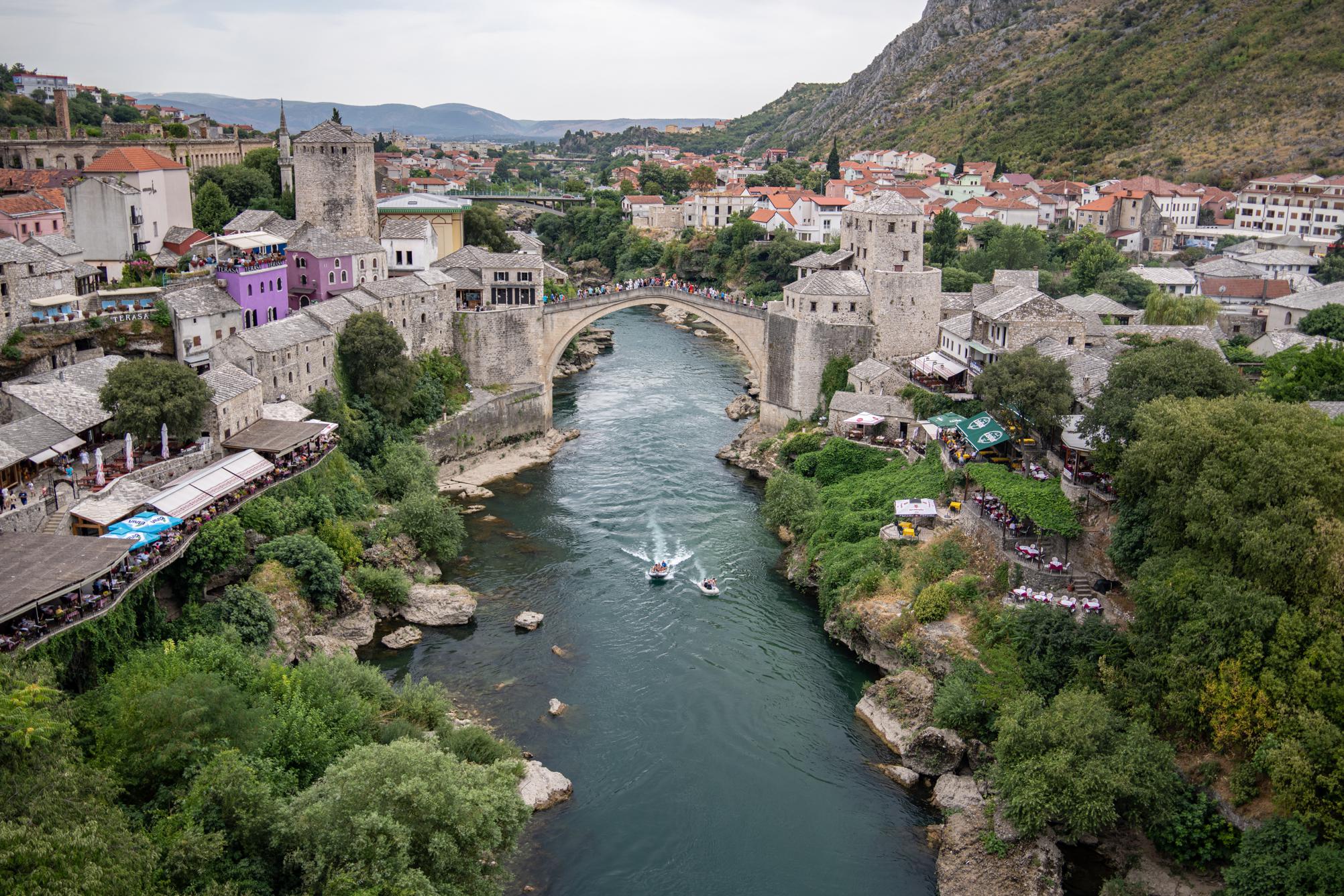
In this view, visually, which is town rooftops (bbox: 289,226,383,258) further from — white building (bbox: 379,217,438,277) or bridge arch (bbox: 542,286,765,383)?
bridge arch (bbox: 542,286,765,383)

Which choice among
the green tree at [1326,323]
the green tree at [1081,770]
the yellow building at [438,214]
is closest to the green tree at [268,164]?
the yellow building at [438,214]

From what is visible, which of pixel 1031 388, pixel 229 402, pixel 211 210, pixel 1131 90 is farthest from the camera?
pixel 1131 90

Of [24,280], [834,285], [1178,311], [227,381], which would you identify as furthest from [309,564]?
[1178,311]

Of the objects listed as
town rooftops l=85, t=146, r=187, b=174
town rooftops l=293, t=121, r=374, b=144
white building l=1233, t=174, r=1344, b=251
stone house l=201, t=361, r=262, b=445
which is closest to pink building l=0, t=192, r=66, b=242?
town rooftops l=85, t=146, r=187, b=174

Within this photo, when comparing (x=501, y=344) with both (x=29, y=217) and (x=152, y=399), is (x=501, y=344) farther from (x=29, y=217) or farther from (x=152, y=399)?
(x=152, y=399)

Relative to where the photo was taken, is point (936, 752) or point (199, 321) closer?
point (936, 752)

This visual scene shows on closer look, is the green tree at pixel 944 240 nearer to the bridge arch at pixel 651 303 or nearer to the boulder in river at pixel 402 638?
the bridge arch at pixel 651 303
